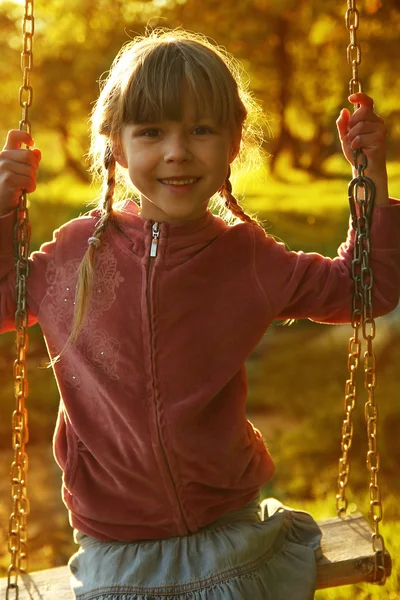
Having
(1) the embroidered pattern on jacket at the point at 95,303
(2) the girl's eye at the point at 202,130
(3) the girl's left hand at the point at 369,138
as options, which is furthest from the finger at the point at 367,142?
(1) the embroidered pattern on jacket at the point at 95,303

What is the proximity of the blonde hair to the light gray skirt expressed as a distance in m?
0.50

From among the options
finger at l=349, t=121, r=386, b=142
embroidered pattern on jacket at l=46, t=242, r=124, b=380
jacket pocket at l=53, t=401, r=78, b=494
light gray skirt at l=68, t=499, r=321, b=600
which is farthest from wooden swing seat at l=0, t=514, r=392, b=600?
finger at l=349, t=121, r=386, b=142

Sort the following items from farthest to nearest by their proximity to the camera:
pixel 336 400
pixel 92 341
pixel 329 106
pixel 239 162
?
1. pixel 329 106
2. pixel 336 400
3. pixel 239 162
4. pixel 92 341

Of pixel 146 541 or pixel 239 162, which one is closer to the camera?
pixel 146 541

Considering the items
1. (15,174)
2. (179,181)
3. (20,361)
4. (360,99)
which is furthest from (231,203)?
(20,361)

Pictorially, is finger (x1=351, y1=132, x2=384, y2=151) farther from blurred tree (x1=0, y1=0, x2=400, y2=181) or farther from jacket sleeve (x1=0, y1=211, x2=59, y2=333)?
blurred tree (x1=0, y1=0, x2=400, y2=181)

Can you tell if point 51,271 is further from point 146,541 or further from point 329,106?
point 329,106

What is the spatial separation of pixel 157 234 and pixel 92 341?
0.28m

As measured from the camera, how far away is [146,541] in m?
1.90

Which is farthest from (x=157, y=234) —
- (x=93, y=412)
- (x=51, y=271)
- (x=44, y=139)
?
(x=44, y=139)

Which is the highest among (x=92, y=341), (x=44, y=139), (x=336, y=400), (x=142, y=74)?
(x=44, y=139)

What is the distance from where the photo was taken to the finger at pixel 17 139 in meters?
1.89

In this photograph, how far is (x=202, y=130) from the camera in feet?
5.89

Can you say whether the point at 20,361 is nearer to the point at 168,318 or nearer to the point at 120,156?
the point at 168,318
